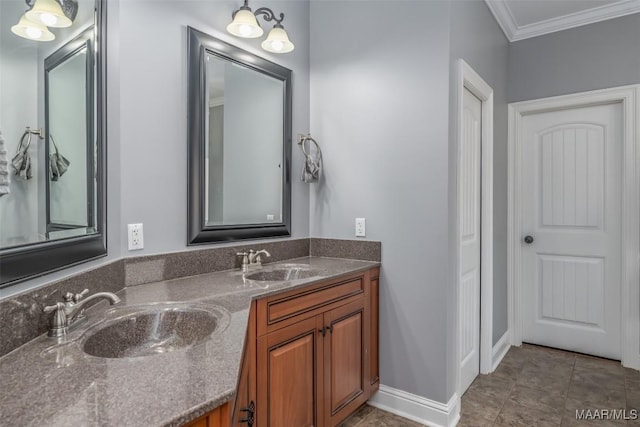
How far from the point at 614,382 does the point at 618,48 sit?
8.04ft

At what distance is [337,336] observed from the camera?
1856mm

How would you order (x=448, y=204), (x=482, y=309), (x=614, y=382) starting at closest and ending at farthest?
(x=448, y=204), (x=614, y=382), (x=482, y=309)

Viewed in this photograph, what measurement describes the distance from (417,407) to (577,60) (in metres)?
2.93

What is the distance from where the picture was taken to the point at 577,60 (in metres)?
2.95

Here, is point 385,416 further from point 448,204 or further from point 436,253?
point 448,204

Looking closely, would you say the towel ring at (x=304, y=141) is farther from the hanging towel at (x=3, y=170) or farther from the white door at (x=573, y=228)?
the white door at (x=573, y=228)

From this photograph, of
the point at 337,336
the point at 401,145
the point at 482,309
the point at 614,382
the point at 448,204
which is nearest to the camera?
the point at 337,336

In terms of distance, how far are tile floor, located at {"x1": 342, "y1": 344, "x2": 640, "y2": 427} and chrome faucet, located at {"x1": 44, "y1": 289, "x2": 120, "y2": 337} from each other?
5.10 ft

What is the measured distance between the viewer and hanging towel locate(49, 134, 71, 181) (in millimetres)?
1107

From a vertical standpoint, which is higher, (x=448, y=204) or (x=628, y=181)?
(x=628, y=181)

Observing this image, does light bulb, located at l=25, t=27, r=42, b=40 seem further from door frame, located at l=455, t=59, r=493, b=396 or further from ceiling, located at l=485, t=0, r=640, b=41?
ceiling, located at l=485, t=0, r=640, b=41

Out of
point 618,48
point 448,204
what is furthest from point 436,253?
point 618,48

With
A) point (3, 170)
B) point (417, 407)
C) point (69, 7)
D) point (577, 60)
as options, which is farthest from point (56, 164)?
point (577, 60)

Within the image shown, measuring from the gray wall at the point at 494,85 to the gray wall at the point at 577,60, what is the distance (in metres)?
0.17
